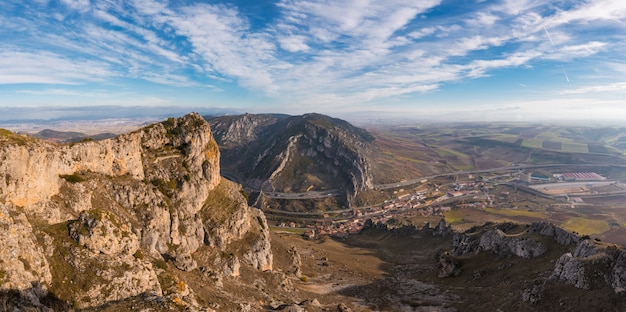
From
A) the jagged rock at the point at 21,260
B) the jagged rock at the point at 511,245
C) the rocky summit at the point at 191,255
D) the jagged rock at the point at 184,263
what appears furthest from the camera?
the jagged rock at the point at 511,245

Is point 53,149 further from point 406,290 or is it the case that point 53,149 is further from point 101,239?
point 406,290

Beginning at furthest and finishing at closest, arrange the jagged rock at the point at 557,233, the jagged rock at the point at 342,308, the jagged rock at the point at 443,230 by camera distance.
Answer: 1. the jagged rock at the point at 443,230
2. the jagged rock at the point at 557,233
3. the jagged rock at the point at 342,308

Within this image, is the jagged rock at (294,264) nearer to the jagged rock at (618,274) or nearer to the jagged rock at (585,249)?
the jagged rock at (585,249)

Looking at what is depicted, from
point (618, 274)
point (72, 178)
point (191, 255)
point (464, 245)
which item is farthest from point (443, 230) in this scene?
point (72, 178)

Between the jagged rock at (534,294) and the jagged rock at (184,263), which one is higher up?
the jagged rock at (184,263)

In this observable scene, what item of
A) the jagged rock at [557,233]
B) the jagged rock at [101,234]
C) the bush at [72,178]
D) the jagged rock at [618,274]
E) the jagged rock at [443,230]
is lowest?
the jagged rock at [443,230]

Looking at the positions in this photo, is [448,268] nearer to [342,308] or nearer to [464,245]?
[464,245]

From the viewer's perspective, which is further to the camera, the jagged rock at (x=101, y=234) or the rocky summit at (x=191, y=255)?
the jagged rock at (x=101, y=234)

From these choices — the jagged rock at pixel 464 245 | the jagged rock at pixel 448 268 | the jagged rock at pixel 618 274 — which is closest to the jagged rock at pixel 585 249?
the jagged rock at pixel 618 274

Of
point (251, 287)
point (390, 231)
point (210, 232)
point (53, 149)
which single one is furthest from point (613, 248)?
point (390, 231)
